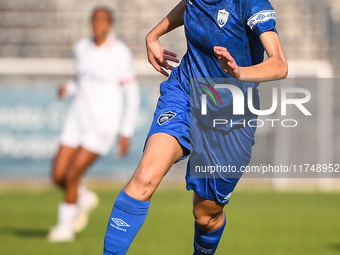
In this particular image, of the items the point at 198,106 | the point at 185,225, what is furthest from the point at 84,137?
the point at 198,106

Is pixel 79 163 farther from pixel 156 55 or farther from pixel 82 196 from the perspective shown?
pixel 156 55

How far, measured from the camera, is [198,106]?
129 inches

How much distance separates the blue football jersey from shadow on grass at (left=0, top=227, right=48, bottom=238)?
3.17m

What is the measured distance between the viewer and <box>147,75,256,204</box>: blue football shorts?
10.4 ft

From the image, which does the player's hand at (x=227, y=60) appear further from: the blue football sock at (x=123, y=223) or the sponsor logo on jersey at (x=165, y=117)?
the blue football sock at (x=123, y=223)

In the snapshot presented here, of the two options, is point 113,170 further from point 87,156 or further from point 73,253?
point 73,253

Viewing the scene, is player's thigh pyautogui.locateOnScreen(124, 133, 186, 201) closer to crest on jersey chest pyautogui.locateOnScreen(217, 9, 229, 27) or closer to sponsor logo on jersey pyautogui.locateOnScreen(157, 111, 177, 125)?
sponsor logo on jersey pyautogui.locateOnScreen(157, 111, 177, 125)

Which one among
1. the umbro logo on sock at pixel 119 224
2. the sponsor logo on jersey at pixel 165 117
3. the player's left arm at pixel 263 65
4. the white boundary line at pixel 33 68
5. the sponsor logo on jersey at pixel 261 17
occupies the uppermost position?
the sponsor logo on jersey at pixel 261 17

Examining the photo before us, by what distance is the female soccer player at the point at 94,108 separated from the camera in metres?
5.86

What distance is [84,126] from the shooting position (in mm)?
6047

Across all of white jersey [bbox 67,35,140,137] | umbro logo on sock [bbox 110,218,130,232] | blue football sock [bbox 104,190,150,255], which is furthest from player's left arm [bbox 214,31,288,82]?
white jersey [bbox 67,35,140,137]

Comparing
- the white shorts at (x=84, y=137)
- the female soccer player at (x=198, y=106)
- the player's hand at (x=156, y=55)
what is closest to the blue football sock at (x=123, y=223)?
the female soccer player at (x=198, y=106)

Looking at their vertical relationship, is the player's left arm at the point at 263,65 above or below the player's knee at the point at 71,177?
above

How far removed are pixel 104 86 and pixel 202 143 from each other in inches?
122
